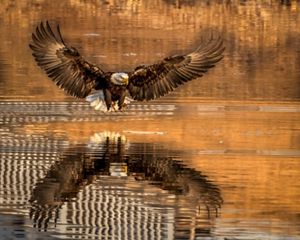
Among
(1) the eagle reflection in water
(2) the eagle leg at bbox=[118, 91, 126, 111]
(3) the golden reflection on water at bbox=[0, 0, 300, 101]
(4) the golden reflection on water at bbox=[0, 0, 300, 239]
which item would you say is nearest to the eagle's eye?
(2) the eagle leg at bbox=[118, 91, 126, 111]

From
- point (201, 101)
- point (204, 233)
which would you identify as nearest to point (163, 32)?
point (201, 101)

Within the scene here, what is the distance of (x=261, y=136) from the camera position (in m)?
12.5

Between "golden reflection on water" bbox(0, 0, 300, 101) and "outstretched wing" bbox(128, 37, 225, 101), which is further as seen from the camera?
"golden reflection on water" bbox(0, 0, 300, 101)

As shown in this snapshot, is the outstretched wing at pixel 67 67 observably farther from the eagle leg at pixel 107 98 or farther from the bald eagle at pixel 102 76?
the eagle leg at pixel 107 98

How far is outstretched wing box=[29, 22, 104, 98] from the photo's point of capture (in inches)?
506

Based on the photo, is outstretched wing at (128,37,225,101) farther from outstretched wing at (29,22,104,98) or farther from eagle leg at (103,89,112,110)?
outstretched wing at (29,22,104,98)

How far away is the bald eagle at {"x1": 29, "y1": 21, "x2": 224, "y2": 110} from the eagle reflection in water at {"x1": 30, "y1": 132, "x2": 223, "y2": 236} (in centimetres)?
65

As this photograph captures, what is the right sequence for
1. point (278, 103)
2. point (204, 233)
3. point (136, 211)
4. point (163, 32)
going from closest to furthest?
point (204, 233)
point (136, 211)
point (278, 103)
point (163, 32)

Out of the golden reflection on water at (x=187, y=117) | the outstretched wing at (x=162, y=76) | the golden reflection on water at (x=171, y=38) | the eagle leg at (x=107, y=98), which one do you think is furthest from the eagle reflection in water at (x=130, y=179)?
the golden reflection on water at (x=171, y=38)

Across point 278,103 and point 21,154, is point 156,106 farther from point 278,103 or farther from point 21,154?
point 21,154

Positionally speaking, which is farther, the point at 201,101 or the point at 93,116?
the point at 201,101

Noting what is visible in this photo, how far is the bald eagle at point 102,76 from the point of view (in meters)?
12.9

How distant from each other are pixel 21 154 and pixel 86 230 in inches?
112

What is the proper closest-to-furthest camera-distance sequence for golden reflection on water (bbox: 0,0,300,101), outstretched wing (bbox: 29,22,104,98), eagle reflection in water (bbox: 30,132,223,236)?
eagle reflection in water (bbox: 30,132,223,236) < outstretched wing (bbox: 29,22,104,98) < golden reflection on water (bbox: 0,0,300,101)
